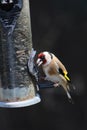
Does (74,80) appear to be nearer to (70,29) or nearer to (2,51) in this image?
(70,29)

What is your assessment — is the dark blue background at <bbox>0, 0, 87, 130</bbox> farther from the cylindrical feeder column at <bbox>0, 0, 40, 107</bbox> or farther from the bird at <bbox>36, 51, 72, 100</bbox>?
the cylindrical feeder column at <bbox>0, 0, 40, 107</bbox>

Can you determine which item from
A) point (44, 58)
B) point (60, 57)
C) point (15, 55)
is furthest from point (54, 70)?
point (60, 57)

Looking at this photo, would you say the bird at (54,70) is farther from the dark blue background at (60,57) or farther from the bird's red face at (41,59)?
the dark blue background at (60,57)

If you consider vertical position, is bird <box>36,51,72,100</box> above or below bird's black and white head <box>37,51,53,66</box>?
below

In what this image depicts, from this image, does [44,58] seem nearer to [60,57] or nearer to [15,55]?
[15,55]

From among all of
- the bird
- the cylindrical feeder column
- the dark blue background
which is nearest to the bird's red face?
the bird

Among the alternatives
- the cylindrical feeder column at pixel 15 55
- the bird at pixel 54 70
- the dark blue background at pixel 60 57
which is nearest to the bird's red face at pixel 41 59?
the bird at pixel 54 70

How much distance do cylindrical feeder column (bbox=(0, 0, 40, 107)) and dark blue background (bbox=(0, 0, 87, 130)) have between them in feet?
9.61

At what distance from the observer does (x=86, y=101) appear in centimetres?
802

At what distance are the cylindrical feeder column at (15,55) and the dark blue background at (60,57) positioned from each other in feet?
9.61

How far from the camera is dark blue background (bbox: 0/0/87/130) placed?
7758 millimetres

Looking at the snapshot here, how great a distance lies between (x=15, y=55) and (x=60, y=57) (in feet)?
10.1

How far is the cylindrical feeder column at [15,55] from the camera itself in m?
4.72

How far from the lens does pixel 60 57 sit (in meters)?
7.83
